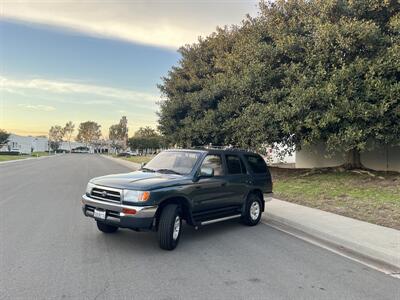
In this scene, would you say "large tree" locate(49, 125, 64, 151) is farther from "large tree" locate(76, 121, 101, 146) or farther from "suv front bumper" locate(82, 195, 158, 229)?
"suv front bumper" locate(82, 195, 158, 229)

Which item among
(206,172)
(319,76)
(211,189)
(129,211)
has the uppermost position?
(319,76)

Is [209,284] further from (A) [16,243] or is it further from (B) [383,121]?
(B) [383,121]

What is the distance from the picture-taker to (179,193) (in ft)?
22.0

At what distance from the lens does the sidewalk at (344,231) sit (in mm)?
6566

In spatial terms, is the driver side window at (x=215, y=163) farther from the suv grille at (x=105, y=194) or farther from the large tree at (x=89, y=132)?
the large tree at (x=89, y=132)

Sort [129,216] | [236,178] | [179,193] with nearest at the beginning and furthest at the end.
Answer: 1. [129,216]
2. [179,193]
3. [236,178]

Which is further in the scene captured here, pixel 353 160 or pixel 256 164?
pixel 353 160

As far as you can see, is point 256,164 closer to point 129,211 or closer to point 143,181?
point 143,181

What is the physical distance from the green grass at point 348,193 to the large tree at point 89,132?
145 m

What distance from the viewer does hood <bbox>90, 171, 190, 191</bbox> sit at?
6.36 m

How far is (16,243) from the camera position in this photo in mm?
6652

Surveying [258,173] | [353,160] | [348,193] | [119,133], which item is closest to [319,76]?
[348,193]

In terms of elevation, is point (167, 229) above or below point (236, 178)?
below

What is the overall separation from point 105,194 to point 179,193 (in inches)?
50.6
